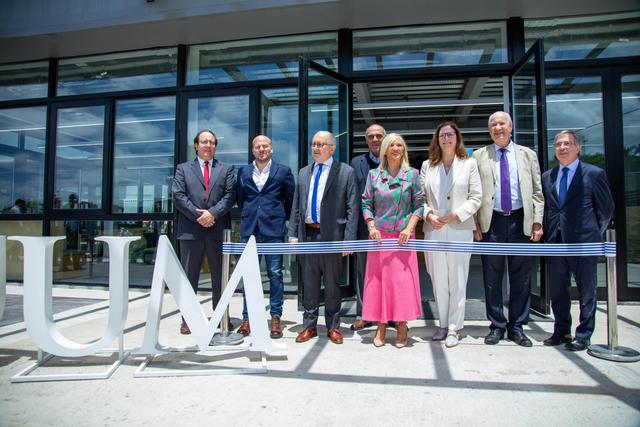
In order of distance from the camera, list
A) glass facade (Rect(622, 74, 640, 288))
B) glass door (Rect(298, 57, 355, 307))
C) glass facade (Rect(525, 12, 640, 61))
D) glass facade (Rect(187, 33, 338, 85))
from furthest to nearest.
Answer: glass facade (Rect(187, 33, 338, 85)), glass facade (Rect(525, 12, 640, 61)), glass facade (Rect(622, 74, 640, 288)), glass door (Rect(298, 57, 355, 307))

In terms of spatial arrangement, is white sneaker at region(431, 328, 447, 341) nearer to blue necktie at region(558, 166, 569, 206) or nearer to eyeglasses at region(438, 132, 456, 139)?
blue necktie at region(558, 166, 569, 206)

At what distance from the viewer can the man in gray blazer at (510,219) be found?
10.7 ft

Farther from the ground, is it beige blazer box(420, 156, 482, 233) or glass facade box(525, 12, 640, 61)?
glass facade box(525, 12, 640, 61)

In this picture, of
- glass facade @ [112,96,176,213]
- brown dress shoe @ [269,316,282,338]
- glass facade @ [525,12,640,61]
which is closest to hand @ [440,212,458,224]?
brown dress shoe @ [269,316,282,338]

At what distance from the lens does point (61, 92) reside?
6.60 metres

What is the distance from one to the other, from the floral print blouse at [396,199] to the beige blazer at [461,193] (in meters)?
0.16

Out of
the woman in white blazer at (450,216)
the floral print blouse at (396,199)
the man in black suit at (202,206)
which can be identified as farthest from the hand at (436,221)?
the man in black suit at (202,206)

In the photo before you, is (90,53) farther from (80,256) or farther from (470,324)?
(470,324)

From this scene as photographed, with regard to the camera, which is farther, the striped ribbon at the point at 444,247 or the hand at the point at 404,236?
the hand at the point at 404,236

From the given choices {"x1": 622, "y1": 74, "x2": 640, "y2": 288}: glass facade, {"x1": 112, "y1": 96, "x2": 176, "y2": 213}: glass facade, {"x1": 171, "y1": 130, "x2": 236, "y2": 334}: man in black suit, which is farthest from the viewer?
{"x1": 112, "y1": 96, "x2": 176, "y2": 213}: glass facade

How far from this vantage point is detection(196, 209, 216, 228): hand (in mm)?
3600

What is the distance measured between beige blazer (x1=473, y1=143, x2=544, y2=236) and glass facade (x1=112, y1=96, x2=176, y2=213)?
14.8 ft

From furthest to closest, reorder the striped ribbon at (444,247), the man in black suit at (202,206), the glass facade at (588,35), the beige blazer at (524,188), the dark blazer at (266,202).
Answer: the glass facade at (588,35), the man in black suit at (202,206), the dark blazer at (266,202), the beige blazer at (524,188), the striped ribbon at (444,247)

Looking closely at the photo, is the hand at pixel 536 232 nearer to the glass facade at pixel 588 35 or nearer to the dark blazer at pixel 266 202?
the dark blazer at pixel 266 202
